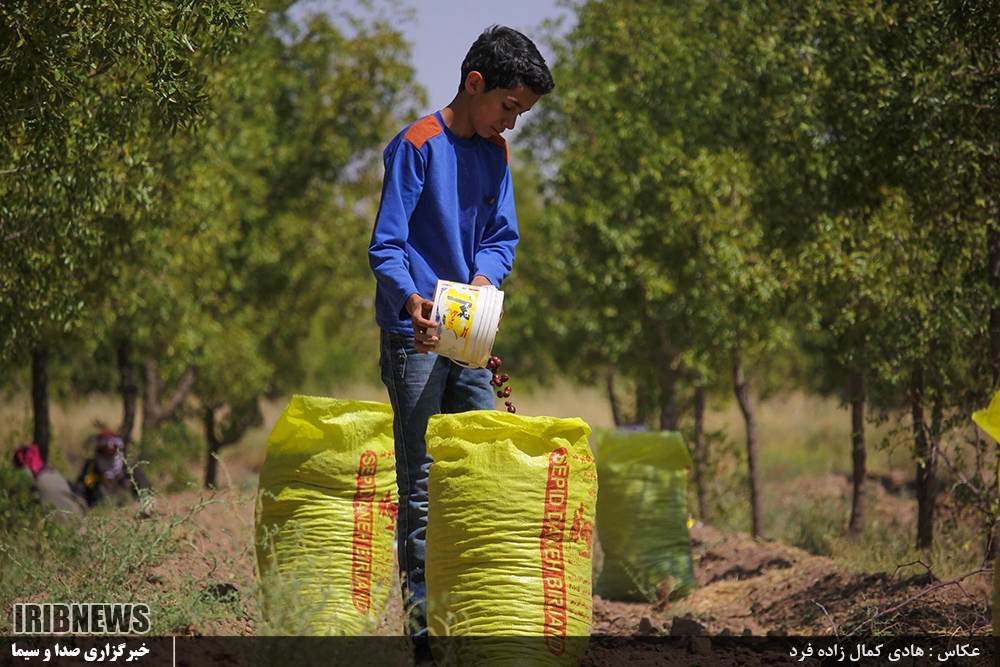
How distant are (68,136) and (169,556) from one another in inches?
89.7

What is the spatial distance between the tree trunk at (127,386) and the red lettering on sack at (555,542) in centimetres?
869

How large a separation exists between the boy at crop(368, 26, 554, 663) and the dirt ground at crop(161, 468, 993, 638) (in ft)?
2.08

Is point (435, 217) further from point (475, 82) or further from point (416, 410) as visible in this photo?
point (416, 410)

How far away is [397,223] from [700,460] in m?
6.85

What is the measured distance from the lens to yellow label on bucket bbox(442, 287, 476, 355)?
3430 mm

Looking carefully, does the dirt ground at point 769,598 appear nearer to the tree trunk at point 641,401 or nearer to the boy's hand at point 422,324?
the boy's hand at point 422,324

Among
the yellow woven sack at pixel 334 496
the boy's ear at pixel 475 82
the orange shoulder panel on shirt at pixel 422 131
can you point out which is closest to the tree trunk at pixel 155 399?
the yellow woven sack at pixel 334 496

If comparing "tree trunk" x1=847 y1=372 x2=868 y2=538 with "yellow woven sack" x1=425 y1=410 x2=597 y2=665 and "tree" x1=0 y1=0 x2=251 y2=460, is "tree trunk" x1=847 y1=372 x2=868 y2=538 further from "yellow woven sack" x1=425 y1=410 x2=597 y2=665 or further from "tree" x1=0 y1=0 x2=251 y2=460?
"tree" x1=0 y1=0 x2=251 y2=460

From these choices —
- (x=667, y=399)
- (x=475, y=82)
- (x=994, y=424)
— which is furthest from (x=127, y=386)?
(x=994, y=424)

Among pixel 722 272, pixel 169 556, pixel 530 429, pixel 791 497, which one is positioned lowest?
pixel 791 497

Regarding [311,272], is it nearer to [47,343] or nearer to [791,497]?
[47,343]

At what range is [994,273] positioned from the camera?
225 inches

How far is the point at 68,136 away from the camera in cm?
519

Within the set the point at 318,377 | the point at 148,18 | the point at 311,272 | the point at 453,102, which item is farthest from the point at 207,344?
the point at 318,377
